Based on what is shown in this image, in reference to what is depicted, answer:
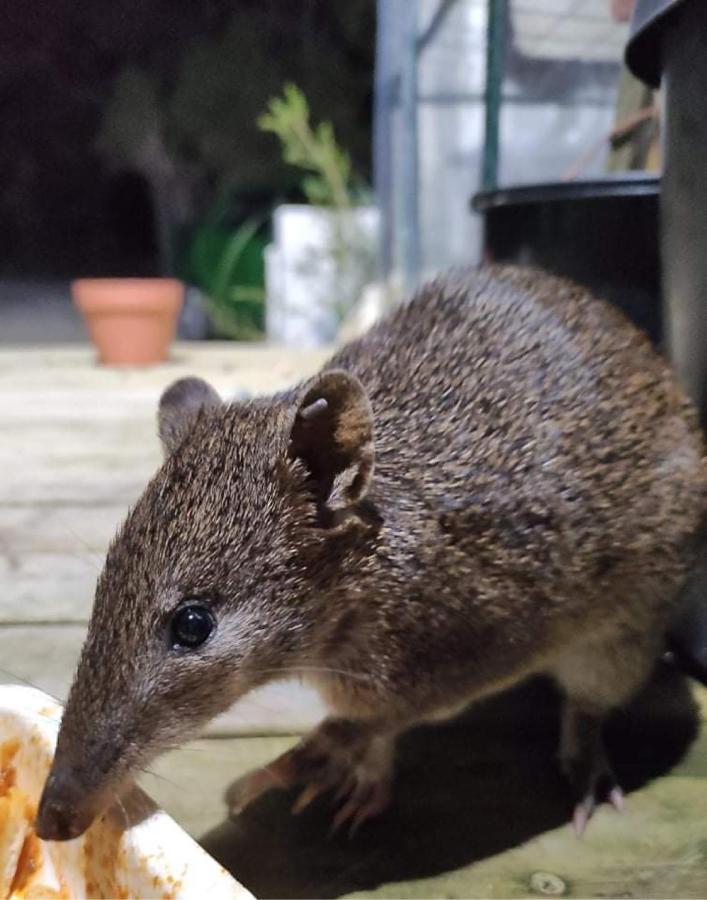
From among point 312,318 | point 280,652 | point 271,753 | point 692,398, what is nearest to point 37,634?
point 271,753

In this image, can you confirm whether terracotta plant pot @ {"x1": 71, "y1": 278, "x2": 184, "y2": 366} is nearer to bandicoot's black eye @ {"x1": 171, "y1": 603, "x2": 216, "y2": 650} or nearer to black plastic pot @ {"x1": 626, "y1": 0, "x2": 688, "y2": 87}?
black plastic pot @ {"x1": 626, "y1": 0, "x2": 688, "y2": 87}

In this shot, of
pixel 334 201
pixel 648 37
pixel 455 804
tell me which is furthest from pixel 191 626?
pixel 334 201

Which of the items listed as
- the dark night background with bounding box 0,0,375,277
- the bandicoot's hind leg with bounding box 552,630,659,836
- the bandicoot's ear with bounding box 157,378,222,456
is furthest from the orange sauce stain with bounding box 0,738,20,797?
the dark night background with bounding box 0,0,375,277

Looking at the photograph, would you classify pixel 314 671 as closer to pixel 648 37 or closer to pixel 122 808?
pixel 122 808

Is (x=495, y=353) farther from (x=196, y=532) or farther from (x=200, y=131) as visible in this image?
(x=200, y=131)

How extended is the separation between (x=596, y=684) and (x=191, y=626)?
66 cm

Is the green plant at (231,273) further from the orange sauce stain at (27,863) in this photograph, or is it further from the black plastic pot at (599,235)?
the orange sauce stain at (27,863)

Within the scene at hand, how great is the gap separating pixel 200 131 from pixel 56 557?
16.4 feet

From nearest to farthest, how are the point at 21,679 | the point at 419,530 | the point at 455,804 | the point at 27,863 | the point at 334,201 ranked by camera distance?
1. the point at 27,863
2. the point at 419,530
3. the point at 455,804
4. the point at 21,679
5. the point at 334,201

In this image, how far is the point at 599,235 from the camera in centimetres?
211

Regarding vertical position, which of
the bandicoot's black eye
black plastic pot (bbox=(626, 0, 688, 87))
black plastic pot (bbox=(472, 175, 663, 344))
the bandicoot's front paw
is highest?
black plastic pot (bbox=(626, 0, 688, 87))

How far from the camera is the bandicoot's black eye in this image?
1033 mm

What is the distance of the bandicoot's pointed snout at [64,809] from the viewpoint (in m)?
0.96

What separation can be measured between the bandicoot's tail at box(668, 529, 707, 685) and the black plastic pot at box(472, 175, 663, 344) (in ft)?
1.98
